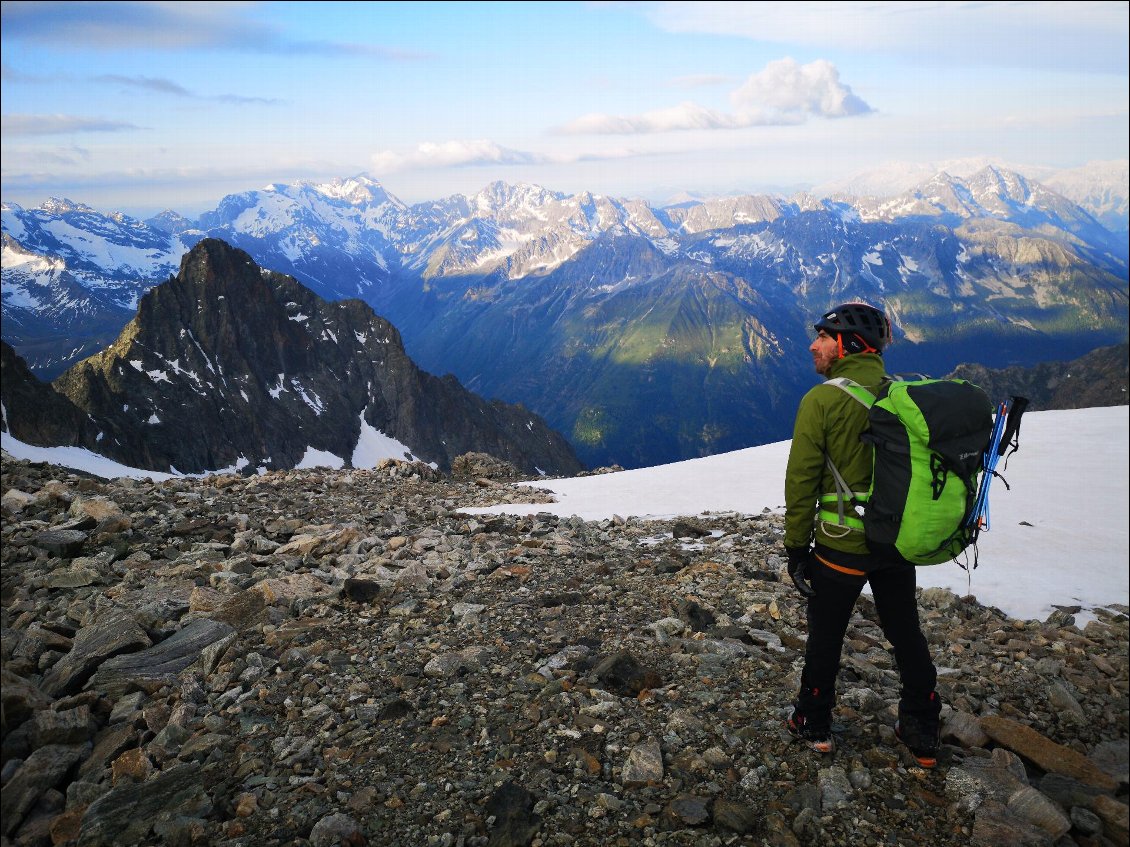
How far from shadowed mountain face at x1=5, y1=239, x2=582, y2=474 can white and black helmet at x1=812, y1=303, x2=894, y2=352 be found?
121 meters

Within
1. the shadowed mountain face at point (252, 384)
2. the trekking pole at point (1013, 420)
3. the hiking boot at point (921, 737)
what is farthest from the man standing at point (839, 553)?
the shadowed mountain face at point (252, 384)

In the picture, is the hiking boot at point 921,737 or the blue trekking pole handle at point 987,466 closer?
the blue trekking pole handle at point 987,466

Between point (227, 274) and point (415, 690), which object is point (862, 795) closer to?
point (415, 690)

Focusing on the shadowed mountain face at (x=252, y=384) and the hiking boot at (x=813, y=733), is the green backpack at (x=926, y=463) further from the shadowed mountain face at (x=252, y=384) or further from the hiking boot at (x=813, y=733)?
the shadowed mountain face at (x=252, y=384)

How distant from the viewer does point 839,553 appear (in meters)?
5.93

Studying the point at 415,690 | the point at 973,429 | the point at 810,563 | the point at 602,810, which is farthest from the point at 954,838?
the point at 415,690

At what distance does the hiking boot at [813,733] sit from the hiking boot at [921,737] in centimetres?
64

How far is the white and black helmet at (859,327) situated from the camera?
240 inches

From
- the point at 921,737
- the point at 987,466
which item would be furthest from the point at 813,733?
the point at 987,466

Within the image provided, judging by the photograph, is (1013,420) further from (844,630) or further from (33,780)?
(33,780)

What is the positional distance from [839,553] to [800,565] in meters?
0.37

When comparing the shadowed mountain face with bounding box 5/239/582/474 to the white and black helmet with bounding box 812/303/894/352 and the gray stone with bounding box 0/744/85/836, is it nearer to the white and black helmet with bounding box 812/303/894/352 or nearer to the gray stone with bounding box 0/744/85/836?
the gray stone with bounding box 0/744/85/836

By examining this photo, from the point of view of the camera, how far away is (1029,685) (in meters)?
7.70

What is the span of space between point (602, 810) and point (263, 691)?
4302mm
